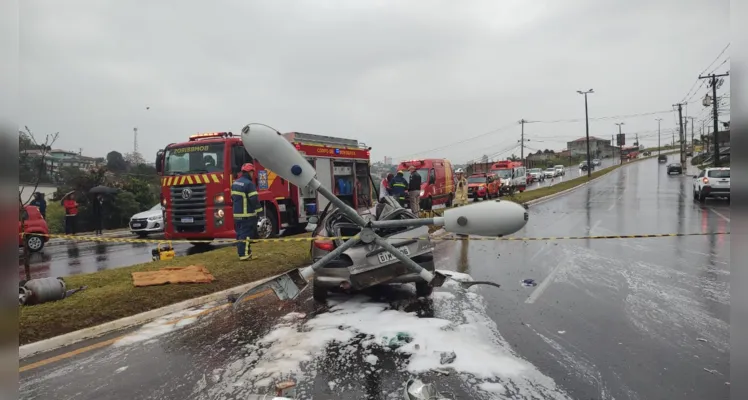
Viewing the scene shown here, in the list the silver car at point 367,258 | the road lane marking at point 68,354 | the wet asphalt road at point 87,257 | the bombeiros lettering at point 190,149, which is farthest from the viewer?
the bombeiros lettering at point 190,149

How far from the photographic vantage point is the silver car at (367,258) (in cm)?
523

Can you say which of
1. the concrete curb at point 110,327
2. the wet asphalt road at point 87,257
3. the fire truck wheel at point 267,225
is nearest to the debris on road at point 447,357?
the concrete curb at point 110,327

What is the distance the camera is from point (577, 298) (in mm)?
5965

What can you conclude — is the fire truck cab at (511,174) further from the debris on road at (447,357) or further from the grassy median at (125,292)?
the debris on road at (447,357)

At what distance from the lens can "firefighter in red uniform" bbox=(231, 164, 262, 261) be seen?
8.34 metres

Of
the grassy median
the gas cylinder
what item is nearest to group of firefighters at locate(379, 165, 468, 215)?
the grassy median

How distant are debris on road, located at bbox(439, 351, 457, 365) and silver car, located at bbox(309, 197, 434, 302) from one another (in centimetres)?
135

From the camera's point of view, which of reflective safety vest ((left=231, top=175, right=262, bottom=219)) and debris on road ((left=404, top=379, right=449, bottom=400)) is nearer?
debris on road ((left=404, top=379, right=449, bottom=400))

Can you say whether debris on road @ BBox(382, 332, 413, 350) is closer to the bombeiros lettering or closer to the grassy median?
the grassy median

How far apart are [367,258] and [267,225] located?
7151 mm

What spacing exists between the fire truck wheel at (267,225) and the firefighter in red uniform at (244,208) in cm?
260

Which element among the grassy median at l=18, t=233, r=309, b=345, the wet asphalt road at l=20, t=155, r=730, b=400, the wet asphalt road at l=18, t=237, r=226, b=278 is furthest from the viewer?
the wet asphalt road at l=18, t=237, r=226, b=278

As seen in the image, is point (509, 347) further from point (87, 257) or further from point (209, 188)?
point (87, 257)

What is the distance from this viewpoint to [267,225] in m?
11.8
